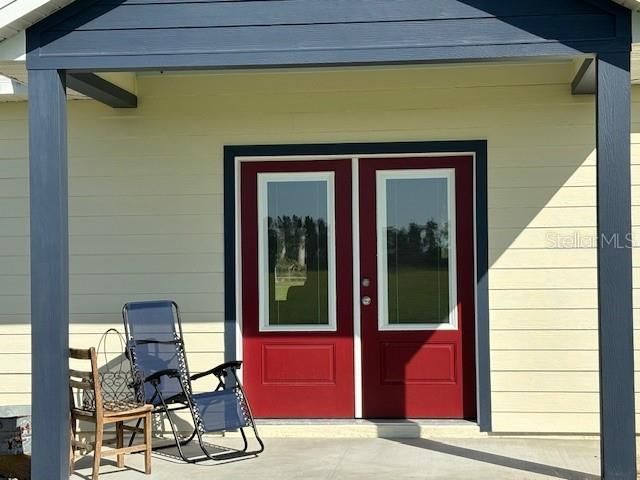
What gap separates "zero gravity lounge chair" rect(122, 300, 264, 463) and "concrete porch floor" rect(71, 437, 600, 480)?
195 millimetres

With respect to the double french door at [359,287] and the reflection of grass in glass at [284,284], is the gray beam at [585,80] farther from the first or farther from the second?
the reflection of grass in glass at [284,284]

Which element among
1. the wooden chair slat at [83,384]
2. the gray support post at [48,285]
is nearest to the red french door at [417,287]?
the wooden chair slat at [83,384]

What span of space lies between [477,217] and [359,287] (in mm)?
969

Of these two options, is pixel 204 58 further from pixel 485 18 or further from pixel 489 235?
pixel 489 235

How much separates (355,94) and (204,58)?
193cm

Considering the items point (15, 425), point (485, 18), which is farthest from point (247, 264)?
point (485, 18)

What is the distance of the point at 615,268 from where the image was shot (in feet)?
15.3

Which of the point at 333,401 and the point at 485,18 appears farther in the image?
the point at 333,401

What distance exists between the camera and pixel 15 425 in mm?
5375

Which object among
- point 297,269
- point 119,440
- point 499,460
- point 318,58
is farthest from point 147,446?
point 318,58

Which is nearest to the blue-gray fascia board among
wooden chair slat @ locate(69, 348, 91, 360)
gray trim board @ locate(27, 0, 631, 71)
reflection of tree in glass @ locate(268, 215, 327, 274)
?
gray trim board @ locate(27, 0, 631, 71)

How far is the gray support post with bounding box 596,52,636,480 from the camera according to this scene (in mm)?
4664

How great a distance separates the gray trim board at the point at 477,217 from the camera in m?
6.50

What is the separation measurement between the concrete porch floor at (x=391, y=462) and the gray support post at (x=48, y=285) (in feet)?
2.33
